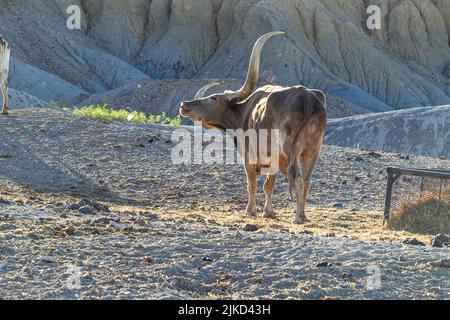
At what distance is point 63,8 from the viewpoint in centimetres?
7306

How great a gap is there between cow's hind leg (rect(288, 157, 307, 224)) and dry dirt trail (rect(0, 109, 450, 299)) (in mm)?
241

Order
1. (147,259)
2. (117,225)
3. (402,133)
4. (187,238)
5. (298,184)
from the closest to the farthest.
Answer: (147,259)
(187,238)
(117,225)
(298,184)
(402,133)

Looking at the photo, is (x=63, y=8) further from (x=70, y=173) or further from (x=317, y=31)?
(x=70, y=173)

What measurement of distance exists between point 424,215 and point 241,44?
2399 inches

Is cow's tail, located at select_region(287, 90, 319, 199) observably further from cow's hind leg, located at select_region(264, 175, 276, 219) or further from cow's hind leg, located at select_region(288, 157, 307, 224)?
cow's hind leg, located at select_region(264, 175, 276, 219)

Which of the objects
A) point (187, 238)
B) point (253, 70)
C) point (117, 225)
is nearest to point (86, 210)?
point (117, 225)

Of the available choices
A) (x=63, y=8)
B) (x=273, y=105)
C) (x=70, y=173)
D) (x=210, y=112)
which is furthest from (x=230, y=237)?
(x=63, y=8)

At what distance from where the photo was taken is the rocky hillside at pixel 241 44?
66.9 metres

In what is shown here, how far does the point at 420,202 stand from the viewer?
41.6 feet

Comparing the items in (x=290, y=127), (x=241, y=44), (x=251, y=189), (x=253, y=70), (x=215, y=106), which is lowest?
(x=251, y=189)

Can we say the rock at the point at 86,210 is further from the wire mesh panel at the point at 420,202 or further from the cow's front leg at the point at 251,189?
the wire mesh panel at the point at 420,202

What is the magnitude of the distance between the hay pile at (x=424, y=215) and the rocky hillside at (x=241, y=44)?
168 feet

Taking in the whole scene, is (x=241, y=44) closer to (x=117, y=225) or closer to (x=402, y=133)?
(x=402, y=133)
